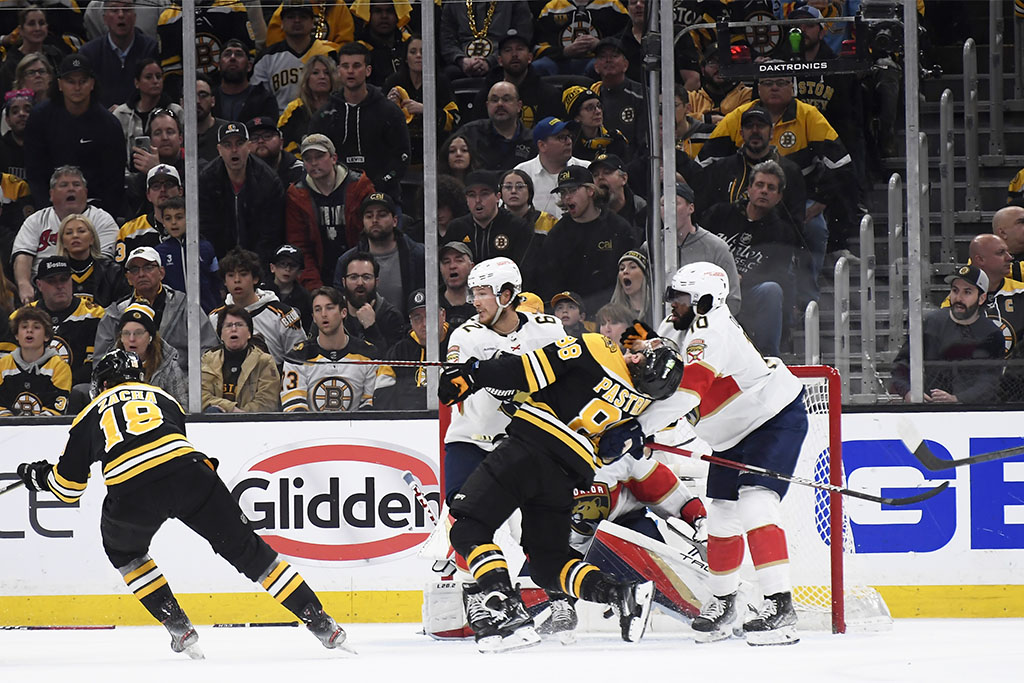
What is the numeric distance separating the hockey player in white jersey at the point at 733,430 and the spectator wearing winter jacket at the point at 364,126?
75.5 inches

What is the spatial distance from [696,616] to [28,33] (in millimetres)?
4077

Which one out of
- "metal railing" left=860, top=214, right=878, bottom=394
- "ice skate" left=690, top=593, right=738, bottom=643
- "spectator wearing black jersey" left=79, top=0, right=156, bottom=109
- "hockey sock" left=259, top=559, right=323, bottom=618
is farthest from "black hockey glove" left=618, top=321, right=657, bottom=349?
"spectator wearing black jersey" left=79, top=0, right=156, bottom=109

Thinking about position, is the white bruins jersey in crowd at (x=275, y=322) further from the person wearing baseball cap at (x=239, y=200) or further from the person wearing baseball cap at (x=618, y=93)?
the person wearing baseball cap at (x=618, y=93)

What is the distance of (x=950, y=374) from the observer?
202 inches

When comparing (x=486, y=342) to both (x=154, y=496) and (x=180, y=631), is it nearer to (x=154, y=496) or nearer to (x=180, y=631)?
(x=154, y=496)

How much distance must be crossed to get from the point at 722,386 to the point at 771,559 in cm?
59

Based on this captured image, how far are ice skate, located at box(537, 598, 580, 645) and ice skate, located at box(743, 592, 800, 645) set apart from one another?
564mm

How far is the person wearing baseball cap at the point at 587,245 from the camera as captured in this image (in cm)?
548

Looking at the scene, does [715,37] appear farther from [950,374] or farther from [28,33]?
[28,33]

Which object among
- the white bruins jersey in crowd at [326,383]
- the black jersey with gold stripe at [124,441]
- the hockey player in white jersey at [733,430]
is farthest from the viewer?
the white bruins jersey in crowd at [326,383]

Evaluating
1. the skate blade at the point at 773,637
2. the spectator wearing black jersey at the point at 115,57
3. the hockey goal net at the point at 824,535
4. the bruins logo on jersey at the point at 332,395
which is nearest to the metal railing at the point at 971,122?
the hockey goal net at the point at 824,535

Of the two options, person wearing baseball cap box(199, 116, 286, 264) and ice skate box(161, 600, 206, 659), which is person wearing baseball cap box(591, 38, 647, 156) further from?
ice skate box(161, 600, 206, 659)

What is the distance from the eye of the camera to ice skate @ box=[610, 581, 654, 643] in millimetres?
4023

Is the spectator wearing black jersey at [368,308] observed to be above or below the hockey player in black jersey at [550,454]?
above
